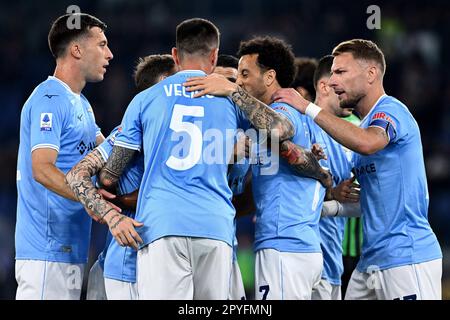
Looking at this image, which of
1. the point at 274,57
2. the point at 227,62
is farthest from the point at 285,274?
the point at 227,62

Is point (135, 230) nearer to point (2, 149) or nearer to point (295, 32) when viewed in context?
point (2, 149)

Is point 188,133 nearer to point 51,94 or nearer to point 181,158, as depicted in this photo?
point 181,158

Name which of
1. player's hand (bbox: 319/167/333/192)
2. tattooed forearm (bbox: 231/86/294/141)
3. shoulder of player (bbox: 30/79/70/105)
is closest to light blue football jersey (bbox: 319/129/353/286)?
player's hand (bbox: 319/167/333/192)

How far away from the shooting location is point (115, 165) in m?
5.75

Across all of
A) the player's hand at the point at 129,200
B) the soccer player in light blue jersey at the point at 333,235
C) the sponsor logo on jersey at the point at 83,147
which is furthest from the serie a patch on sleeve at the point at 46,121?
the soccer player in light blue jersey at the point at 333,235

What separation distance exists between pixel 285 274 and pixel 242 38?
39.0 ft

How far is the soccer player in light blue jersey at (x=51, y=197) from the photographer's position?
20.3ft

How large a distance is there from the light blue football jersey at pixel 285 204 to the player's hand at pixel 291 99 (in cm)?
5

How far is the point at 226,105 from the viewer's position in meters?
5.70

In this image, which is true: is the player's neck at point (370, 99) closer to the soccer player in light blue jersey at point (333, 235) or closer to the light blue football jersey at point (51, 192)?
the soccer player in light blue jersey at point (333, 235)
